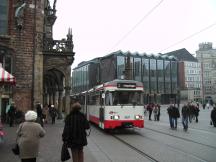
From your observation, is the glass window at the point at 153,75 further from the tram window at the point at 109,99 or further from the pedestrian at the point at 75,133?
the pedestrian at the point at 75,133

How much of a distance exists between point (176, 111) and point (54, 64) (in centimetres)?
1069

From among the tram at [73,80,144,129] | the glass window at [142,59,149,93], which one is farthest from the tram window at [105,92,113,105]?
the glass window at [142,59,149,93]

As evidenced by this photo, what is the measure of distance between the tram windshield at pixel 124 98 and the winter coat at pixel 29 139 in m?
10.9

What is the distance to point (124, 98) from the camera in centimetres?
1758

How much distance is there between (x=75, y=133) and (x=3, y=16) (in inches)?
733

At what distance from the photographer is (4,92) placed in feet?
75.4

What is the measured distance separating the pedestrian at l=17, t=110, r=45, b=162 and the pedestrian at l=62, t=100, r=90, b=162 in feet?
2.56

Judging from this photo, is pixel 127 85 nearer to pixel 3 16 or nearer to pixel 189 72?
pixel 3 16

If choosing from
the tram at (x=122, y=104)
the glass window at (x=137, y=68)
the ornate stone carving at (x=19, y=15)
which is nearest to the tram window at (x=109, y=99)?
the tram at (x=122, y=104)

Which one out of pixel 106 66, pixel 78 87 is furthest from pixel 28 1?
pixel 78 87

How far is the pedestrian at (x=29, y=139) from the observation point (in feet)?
21.0

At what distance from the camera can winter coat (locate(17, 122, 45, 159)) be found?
639cm

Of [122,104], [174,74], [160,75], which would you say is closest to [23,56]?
[122,104]

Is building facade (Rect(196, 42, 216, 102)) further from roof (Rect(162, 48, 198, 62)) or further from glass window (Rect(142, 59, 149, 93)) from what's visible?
glass window (Rect(142, 59, 149, 93))
